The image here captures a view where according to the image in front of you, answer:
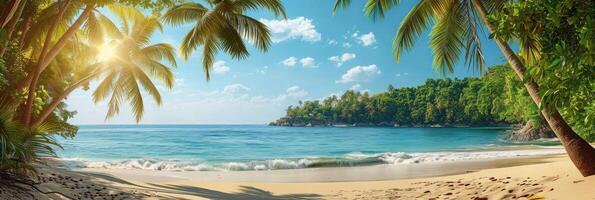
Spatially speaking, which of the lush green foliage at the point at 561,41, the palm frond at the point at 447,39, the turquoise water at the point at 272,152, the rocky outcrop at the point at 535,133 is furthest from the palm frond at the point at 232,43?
the rocky outcrop at the point at 535,133

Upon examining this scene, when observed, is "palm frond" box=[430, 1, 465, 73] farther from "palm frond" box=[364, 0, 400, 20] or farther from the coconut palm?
the coconut palm

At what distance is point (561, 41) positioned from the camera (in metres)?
3.33

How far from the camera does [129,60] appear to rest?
13945mm

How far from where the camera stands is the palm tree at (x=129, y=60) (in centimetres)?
1327

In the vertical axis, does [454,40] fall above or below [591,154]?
above

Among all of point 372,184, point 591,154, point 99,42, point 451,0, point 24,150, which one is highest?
point 99,42

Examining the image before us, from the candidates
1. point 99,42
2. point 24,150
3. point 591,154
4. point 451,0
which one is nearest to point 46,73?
point 99,42

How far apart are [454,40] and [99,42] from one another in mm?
10249

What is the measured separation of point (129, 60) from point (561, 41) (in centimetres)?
1326

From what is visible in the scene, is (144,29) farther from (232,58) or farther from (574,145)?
(574,145)

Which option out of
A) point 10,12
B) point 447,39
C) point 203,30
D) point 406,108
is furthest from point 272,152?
point 406,108

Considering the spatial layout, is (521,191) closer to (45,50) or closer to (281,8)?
(281,8)

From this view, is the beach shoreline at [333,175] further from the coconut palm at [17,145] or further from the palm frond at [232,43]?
the coconut palm at [17,145]

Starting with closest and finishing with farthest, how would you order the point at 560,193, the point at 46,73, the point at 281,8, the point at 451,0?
the point at 560,193 < the point at 451,0 < the point at 46,73 < the point at 281,8
